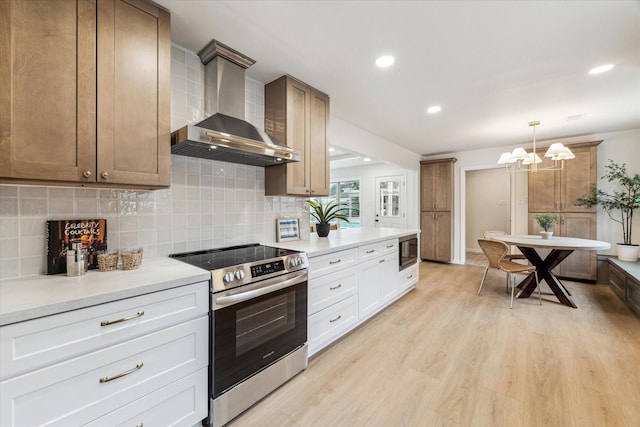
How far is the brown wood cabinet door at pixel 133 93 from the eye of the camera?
137cm

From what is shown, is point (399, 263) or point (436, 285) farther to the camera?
point (436, 285)

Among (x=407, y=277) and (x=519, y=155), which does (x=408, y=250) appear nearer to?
(x=407, y=277)

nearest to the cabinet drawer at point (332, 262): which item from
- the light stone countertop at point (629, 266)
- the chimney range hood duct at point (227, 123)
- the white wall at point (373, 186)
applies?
the chimney range hood duct at point (227, 123)

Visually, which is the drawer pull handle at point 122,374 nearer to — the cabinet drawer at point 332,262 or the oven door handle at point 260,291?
the oven door handle at point 260,291

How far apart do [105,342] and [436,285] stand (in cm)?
418

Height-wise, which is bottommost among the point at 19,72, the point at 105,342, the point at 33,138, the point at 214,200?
the point at 105,342

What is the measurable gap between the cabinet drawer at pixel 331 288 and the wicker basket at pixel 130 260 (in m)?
1.17

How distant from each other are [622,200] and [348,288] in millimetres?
4714

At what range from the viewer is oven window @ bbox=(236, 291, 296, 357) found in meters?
1.56

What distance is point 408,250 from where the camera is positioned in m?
3.61

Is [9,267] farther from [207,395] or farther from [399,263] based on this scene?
[399,263]

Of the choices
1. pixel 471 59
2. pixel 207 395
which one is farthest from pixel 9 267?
pixel 471 59

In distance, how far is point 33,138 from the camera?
117 centimetres

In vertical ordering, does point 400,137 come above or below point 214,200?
above
